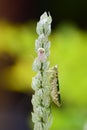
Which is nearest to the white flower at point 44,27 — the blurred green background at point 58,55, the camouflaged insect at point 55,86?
the camouflaged insect at point 55,86

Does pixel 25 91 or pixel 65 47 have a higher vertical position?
pixel 65 47

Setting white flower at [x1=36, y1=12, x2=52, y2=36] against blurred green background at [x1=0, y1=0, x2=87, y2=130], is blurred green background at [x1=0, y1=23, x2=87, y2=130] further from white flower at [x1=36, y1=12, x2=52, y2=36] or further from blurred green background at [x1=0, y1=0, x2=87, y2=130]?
white flower at [x1=36, y1=12, x2=52, y2=36]

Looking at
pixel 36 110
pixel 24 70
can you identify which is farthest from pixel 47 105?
pixel 24 70

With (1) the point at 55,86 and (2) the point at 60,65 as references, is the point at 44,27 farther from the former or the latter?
(2) the point at 60,65

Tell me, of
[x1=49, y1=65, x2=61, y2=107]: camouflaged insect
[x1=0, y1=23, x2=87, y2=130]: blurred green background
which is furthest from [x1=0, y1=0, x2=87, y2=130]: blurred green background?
[x1=49, y1=65, x2=61, y2=107]: camouflaged insect

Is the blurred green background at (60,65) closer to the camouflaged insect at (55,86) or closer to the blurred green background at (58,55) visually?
the blurred green background at (58,55)

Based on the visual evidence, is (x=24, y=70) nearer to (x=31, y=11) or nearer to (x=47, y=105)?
(x=31, y=11)

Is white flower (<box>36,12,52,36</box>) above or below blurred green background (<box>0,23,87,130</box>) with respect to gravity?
below

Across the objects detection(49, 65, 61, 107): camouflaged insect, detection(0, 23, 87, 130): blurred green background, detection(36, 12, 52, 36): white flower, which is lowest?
detection(49, 65, 61, 107): camouflaged insect
